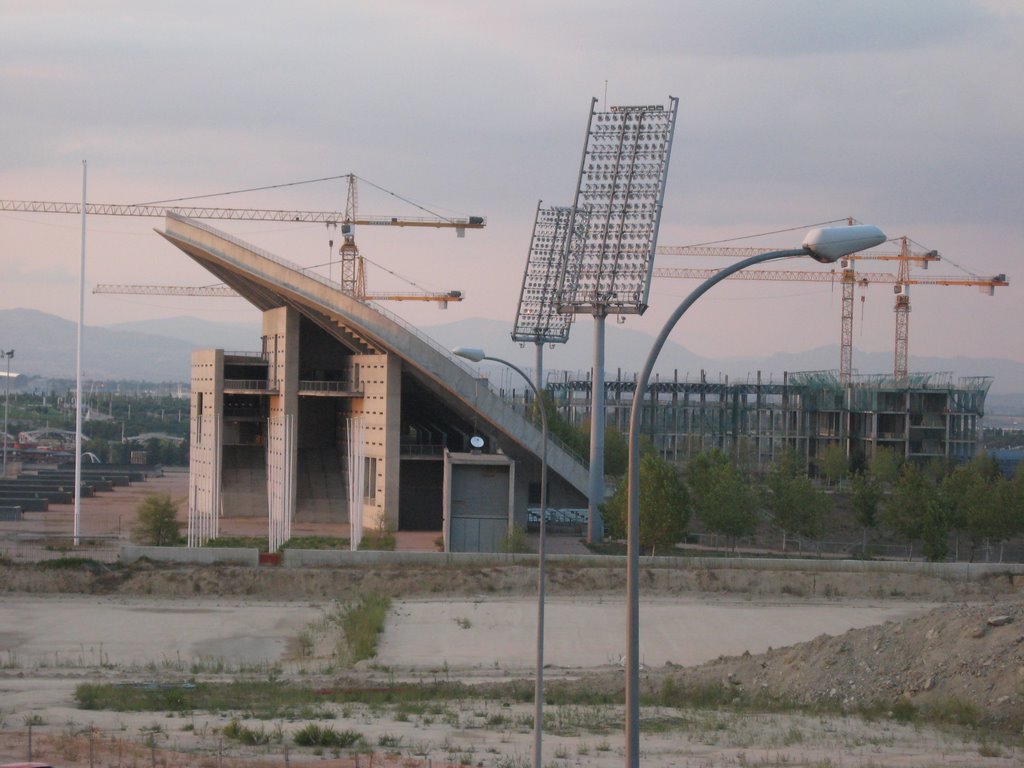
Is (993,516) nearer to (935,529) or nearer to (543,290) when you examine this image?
(935,529)

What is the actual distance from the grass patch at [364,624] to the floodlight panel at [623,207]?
1343cm

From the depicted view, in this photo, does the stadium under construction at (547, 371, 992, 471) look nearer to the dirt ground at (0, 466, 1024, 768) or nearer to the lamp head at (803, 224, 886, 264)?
the dirt ground at (0, 466, 1024, 768)

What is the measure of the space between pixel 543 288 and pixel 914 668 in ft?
124

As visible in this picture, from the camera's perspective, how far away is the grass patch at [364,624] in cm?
3259

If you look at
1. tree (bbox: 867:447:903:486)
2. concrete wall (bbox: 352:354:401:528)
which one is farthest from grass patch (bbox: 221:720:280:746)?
tree (bbox: 867:447:903:486)

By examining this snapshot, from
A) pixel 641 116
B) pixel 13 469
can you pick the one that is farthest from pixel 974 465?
pixel 13 469

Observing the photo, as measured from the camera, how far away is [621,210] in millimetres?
46469

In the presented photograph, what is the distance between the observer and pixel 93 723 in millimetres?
22547

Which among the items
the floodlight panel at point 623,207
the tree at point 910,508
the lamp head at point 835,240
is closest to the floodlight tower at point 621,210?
the floodlight panel at point 623,207

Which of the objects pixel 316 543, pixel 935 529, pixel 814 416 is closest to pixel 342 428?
pixel 316 543

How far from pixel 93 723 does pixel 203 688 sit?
4852mm

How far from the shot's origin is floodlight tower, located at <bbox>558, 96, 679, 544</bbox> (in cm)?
4594

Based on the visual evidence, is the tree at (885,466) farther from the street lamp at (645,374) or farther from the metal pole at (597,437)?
the street lamp at (645,374)

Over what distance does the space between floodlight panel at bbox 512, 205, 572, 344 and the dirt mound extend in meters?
33.6
